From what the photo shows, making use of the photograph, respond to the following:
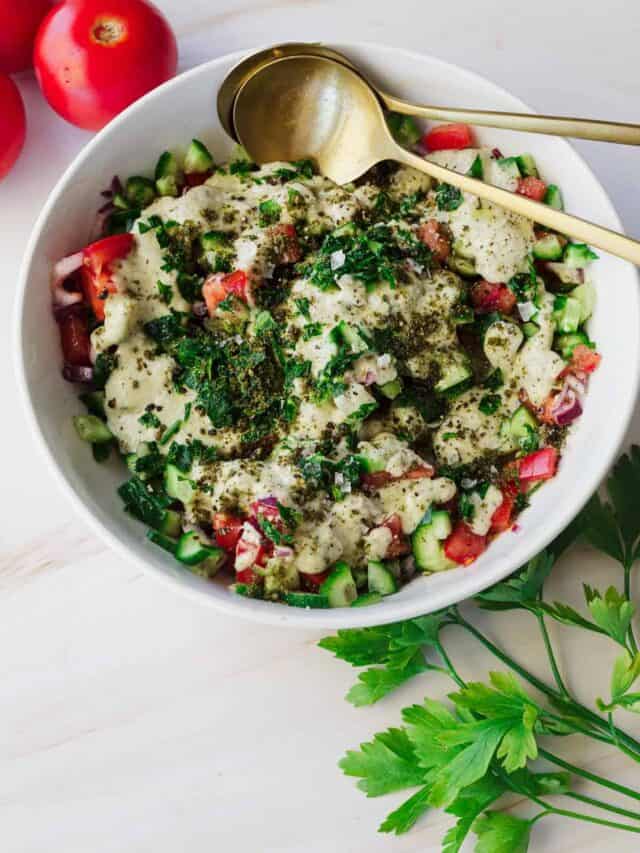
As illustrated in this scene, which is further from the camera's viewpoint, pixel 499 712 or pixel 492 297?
pixel 492 297

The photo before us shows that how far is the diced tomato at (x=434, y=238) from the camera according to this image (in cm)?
273

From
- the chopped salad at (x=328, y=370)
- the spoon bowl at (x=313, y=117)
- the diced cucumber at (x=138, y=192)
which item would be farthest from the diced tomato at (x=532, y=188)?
the diced cucumber at (x=138, y=192)

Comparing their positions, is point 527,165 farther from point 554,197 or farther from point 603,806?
point 603,806

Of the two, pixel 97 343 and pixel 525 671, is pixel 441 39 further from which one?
pixel 525 671

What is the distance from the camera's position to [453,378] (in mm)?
2646

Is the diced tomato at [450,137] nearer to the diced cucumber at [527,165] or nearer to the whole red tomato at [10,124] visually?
the diced cucumber at [527,165]

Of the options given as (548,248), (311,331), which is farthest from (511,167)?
(311,331)

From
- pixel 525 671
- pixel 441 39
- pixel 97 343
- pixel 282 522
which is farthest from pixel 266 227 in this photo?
pixel 525 671

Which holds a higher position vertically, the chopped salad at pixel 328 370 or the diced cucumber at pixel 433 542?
the chopped salad at pixel 328 370

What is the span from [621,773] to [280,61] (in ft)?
7.26

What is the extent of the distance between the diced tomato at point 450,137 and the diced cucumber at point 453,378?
25.3 inches

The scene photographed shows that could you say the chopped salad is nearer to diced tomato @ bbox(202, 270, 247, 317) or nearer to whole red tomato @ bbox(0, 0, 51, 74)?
diced tomato @ bbox(202, 270, 247, 317)

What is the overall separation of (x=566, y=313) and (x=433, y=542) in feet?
2.34

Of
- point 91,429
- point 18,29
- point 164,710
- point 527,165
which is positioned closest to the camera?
point 91,429
